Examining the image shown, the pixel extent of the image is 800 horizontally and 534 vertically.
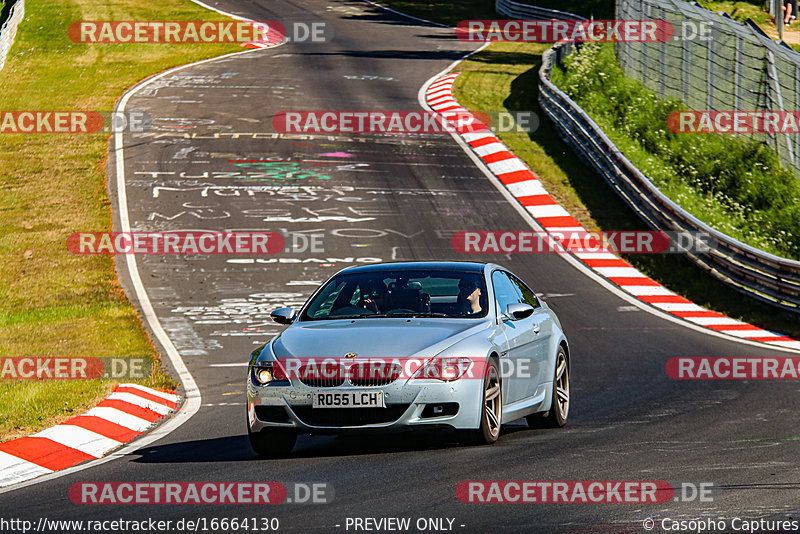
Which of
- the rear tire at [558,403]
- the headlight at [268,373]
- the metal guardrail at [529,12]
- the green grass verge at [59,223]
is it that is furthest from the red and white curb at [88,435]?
the metal guardrail at [529,12]

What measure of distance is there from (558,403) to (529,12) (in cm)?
3871

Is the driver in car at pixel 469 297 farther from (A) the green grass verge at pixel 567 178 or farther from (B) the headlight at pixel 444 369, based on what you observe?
(A) the green grass verge at pixel 567 178

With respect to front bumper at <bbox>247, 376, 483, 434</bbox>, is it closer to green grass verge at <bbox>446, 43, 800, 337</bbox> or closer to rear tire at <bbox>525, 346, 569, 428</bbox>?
rear tire at <bbox>525, 346, 569, 428</bbox>

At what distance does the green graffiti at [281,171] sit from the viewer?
25422 millimetres

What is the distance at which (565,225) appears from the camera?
2259cm

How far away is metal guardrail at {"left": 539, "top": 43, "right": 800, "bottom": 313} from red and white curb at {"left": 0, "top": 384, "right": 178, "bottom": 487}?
10012mm

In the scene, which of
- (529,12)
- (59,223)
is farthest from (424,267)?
(529,12)

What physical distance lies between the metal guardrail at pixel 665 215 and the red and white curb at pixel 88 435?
1001cm

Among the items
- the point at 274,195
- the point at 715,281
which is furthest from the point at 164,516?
the point at 274,195

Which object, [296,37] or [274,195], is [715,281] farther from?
[296,37]

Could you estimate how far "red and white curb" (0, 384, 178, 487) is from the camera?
9234mm

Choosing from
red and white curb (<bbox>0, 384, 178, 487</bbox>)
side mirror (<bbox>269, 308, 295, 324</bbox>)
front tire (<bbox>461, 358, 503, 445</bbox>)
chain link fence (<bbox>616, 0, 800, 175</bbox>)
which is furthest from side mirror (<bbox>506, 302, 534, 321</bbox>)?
chain link fence (<bbox>616, 0, 800, 175</bbox>)

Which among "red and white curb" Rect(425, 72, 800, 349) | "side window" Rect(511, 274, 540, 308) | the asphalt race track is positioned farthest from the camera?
"red and white curb" Rect(425, 72, 800, 349)

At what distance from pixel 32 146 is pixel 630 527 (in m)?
25.2
